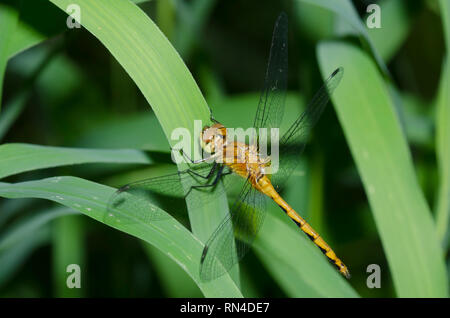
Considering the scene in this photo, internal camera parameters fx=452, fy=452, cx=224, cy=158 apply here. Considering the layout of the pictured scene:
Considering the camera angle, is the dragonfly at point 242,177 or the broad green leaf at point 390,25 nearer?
the dragonfly at point 242,177

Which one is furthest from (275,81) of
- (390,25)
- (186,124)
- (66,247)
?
(66,247)

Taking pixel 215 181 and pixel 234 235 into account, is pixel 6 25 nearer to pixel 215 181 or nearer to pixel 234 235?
pixel 215 181

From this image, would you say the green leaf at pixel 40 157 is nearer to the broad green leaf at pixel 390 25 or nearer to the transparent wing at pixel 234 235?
the transparent wing at pixel 234 235

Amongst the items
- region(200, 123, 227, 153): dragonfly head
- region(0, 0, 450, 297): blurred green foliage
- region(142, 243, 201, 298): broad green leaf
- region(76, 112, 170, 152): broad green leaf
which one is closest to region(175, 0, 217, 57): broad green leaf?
region(0, 0, 450, 297): blurred green foliage

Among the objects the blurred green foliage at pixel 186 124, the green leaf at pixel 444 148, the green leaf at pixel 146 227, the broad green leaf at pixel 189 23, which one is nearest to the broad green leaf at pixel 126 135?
the blurred green foliage at pixel 186 124

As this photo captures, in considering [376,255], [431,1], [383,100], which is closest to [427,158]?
[376,255]
